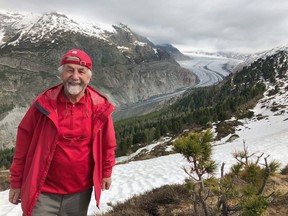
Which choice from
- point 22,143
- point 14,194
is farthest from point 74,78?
point 14,194

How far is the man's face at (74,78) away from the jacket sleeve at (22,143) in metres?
0.63

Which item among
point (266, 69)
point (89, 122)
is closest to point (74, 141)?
point (89, 122)

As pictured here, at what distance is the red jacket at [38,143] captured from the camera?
490 cm

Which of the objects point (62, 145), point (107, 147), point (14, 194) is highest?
point (62, 145)

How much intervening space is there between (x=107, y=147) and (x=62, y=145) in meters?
0.78

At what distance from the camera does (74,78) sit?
16.6 ft

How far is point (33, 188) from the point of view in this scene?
4883 mm

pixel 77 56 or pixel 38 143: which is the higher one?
pixel 77 56

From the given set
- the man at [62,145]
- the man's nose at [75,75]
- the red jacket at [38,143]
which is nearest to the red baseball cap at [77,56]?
the man at [62,145]

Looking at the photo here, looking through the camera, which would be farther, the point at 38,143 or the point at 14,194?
the point at 14,194

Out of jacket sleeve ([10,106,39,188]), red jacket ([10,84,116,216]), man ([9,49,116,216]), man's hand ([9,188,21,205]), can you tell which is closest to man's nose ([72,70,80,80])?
man ([9,49,116,216])

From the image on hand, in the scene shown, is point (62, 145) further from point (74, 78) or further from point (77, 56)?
point (77, 56)

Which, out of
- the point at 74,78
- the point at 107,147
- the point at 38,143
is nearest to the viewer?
the point at 38,143

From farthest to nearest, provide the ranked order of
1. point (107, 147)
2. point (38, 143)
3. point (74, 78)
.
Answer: point (107, 147), point (74, 78), point (38, 143)
